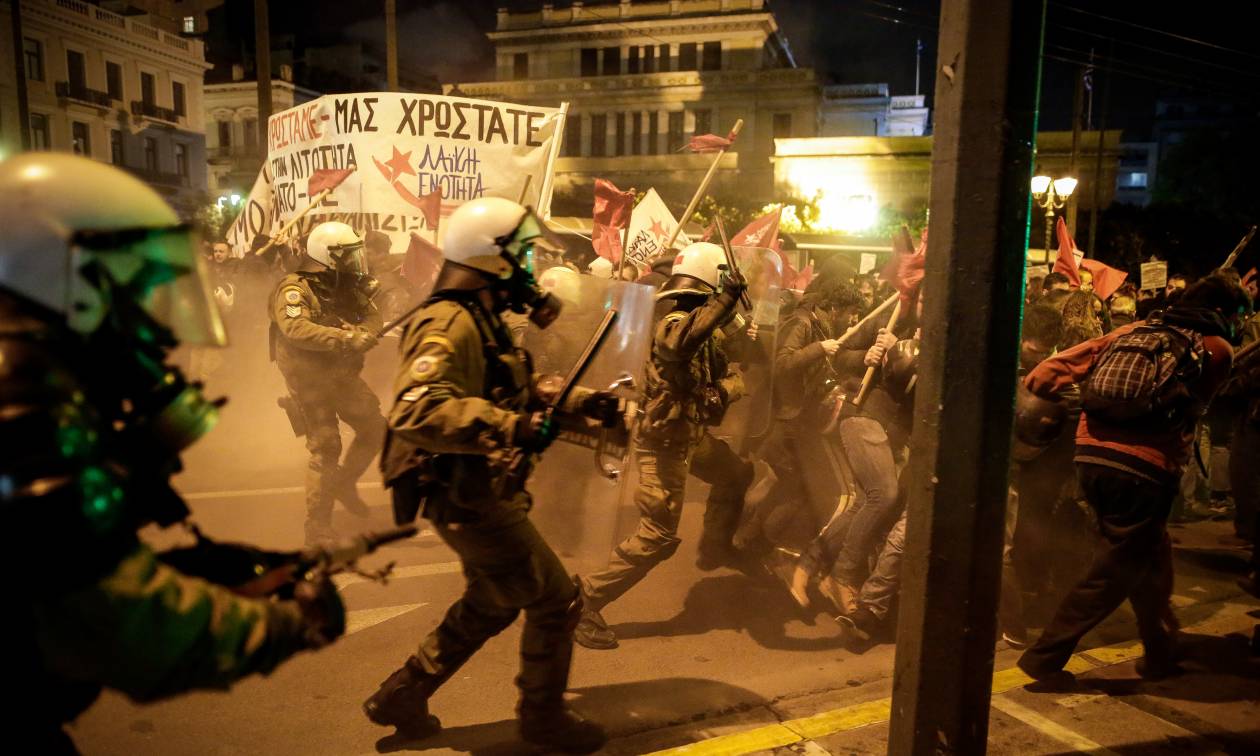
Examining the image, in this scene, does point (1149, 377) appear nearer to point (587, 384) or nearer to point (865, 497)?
point (865, 497)

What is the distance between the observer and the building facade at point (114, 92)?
4403 centimetres

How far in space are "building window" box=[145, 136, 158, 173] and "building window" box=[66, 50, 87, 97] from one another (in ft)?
19.3

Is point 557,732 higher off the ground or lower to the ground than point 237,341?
lower

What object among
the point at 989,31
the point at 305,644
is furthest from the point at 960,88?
the point at 305,644

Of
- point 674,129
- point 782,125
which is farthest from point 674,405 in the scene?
point 674,129

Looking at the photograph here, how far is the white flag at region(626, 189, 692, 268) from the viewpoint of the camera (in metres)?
8.94

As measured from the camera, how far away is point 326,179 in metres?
7.82

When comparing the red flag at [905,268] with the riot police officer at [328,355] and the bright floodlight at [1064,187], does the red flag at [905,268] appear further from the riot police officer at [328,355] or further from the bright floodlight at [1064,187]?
the bright floodlight at [1064,187]

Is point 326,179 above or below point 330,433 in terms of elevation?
above

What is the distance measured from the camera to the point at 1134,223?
103 feet

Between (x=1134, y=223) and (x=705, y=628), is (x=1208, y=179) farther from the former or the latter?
(x=705, y=628)

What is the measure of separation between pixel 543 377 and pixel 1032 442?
2826 millimetres

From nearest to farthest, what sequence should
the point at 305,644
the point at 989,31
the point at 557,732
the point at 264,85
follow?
the point at 305,644 → the point at 989,31 → the point at 557,732 → the point at 264,85

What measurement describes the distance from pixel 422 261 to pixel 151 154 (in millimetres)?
53983
